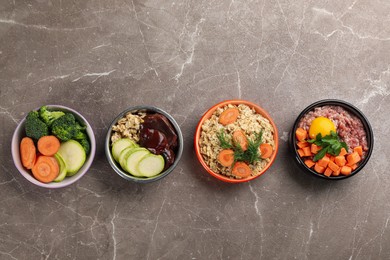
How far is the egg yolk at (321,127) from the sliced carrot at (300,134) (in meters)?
0.03

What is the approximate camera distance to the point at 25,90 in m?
2.85

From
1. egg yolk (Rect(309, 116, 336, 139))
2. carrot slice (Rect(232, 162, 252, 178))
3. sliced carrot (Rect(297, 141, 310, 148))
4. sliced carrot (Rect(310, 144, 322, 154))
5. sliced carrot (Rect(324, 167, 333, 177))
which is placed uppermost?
egg yolk (Rect(309, 116, 336, 139))

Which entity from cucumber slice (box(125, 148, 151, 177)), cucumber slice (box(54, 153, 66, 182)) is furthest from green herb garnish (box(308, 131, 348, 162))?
cucumber slice (box(54, 153, 66, 182))

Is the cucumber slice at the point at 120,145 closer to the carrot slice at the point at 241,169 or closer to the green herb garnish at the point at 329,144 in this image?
the carrot slice at the point at 241,169

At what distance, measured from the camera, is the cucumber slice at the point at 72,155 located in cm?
263

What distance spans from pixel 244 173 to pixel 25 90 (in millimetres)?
1279

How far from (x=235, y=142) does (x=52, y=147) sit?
0.93 metres

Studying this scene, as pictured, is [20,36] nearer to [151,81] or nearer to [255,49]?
[151,81]

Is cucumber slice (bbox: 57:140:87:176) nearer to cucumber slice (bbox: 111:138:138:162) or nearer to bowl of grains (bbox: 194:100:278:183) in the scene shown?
cucumber slice (bbox: 111:138:138:162)

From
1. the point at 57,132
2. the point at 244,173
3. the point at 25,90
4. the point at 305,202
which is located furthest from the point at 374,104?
the point at 25,90

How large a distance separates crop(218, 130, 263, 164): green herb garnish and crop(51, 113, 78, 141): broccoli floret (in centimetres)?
75

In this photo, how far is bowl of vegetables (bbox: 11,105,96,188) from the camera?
259cm

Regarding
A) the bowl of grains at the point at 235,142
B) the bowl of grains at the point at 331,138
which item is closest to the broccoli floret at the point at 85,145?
the bowl of grains at the point at 235,142

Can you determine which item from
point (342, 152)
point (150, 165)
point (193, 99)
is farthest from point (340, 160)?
point (150, 165)
